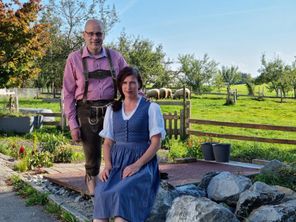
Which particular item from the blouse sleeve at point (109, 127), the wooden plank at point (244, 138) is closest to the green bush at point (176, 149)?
the wooden plank at point (244, 138)

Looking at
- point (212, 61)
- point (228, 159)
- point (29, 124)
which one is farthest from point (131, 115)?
point (212, 61)

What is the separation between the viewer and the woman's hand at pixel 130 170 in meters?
3.65

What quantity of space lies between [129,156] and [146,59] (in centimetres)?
3292

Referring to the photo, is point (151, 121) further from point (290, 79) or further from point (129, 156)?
point (290, 79)

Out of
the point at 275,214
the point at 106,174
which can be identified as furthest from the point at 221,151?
the point at 106,174

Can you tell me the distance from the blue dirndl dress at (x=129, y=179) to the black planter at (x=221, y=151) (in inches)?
195

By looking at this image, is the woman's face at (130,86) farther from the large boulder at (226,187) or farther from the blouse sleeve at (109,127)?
the large boulder at (226,187)

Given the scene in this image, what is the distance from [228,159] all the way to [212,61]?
A: 3879 cm

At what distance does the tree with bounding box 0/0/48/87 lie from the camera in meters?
14.5

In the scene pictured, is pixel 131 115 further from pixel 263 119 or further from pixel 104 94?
pixel 263 119

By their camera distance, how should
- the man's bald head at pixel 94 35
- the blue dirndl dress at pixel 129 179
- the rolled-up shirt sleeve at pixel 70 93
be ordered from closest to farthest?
the blue dirndl dress at pixel 129 179, the man's bald head at pixel 94 35, the rolled-up shirt sleeve at pixel 70 93

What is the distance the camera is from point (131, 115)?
392cm

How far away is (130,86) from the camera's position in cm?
392

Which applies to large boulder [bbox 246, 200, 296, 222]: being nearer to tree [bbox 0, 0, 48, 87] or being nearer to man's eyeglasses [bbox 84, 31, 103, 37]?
man's eyeglasses [bbox 84, 31, 103, 37]
